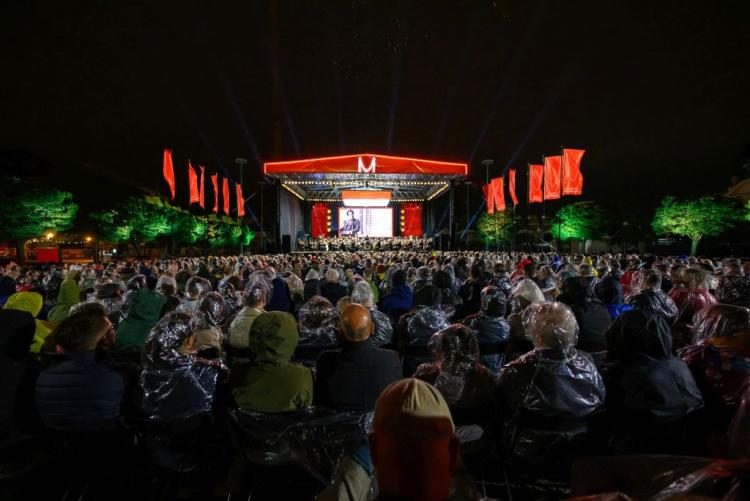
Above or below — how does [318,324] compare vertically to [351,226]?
below

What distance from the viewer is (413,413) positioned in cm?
110

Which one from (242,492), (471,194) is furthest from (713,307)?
(471,194)

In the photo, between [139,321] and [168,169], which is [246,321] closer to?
[139,321]

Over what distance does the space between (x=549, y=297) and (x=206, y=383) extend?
215 inches

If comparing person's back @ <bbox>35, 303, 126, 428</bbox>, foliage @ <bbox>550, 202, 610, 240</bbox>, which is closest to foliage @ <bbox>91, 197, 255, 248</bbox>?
person's back @ <bbox>35, 303, 126, 428</bbox>

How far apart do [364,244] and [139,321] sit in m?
30.9

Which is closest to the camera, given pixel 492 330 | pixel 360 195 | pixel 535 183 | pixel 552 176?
pixel 492 330

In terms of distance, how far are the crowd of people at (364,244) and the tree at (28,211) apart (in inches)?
636

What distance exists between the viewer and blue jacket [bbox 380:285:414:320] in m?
6.37

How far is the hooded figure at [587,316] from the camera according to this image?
4.69 m

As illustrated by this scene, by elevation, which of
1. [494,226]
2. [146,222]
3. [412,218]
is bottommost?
[146,222]

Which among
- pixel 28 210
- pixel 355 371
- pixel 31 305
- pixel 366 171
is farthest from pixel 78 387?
pixel 28 210

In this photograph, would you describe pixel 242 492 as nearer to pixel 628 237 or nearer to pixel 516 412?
pixel 516 412

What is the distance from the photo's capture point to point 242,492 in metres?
2.73
